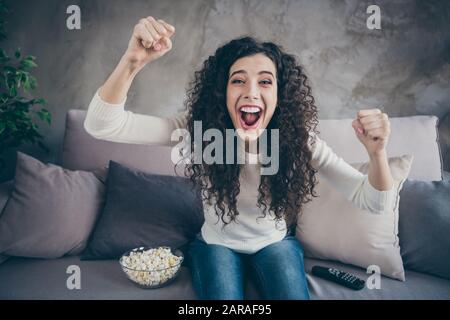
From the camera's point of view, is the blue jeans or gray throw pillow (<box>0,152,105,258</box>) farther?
gray throw pillow (<box>0,152,105,258</box>)

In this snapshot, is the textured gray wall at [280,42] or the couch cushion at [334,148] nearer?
the couch cushion at [334,148]

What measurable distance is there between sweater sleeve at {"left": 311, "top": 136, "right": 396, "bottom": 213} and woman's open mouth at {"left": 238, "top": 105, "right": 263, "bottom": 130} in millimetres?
226

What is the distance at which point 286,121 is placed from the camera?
4.01ft

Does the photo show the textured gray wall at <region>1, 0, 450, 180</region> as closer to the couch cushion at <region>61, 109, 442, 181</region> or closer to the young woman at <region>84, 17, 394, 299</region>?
the couch cushion at <region>61, 109, 442, 181</region>

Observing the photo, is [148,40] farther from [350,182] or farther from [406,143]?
[406,143]

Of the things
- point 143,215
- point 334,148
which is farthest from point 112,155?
point 334,148

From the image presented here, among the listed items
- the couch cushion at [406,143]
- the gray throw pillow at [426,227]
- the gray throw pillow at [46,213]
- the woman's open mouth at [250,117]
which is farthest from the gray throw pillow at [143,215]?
the gray throw pillow at [426,227]

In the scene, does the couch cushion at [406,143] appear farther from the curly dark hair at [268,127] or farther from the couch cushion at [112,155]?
the couch cushion at [112,155]

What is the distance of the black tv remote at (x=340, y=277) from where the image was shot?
1.16 metres

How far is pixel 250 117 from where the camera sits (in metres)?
1.18

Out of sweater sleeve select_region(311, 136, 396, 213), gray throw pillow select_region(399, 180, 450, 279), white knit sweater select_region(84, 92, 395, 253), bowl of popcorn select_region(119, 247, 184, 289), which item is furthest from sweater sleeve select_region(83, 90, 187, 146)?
gray throw pillow select_region(399, 180, 450, 279)

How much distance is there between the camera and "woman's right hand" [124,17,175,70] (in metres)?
0.92

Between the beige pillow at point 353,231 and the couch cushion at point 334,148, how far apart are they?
0.18m
